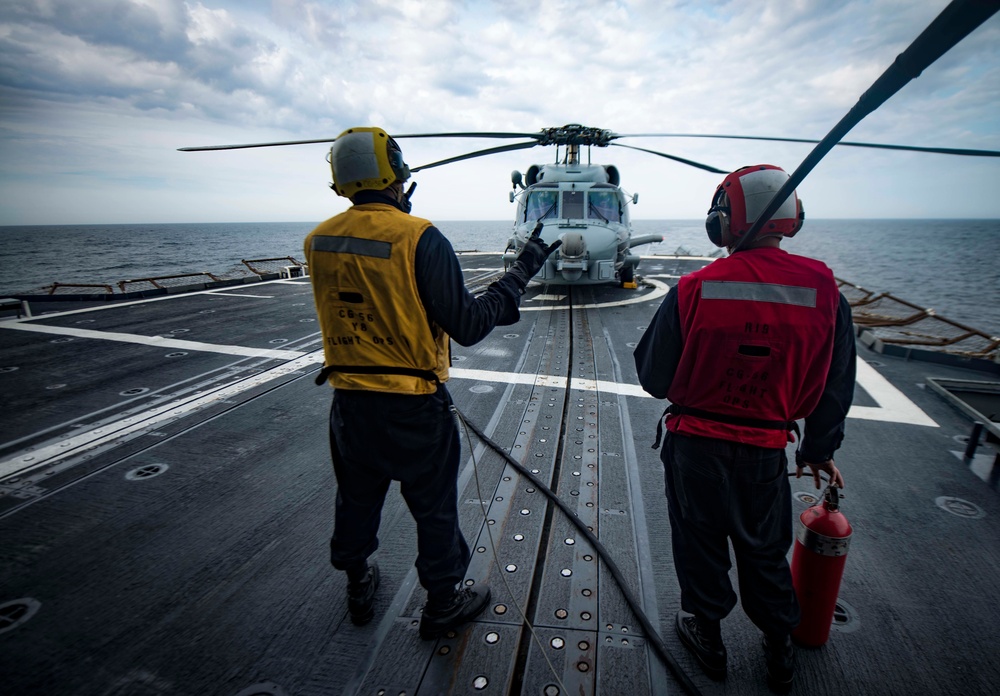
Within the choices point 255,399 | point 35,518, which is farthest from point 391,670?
point 255,399

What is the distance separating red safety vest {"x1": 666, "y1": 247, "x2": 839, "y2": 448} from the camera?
167cm

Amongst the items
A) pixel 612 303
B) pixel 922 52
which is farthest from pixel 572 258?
pixel 922 52

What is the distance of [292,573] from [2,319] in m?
11.3

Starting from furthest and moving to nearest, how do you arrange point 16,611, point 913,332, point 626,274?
point 626,274, point 913,332, point 16,611

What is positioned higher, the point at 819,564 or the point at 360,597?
the point at 819,564

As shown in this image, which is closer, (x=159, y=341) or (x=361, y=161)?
(x=361, y=161)

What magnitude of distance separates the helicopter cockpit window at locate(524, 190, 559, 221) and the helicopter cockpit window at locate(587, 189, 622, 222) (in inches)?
31.9

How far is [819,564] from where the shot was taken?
192 centimetres

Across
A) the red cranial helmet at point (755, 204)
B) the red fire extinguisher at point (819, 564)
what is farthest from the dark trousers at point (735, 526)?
the red cranial helmet at point (755, 204)

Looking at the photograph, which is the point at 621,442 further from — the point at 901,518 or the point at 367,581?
the point at 367,581

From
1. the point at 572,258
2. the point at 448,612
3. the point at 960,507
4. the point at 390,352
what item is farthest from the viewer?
the point at 572,258

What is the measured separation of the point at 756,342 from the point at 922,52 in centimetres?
100

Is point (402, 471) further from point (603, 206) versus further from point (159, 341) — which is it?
point (603, 206)

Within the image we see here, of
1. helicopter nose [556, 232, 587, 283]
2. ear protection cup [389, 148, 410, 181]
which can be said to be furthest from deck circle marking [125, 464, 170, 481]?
helicopter nose [556, 232, 587, 283]
